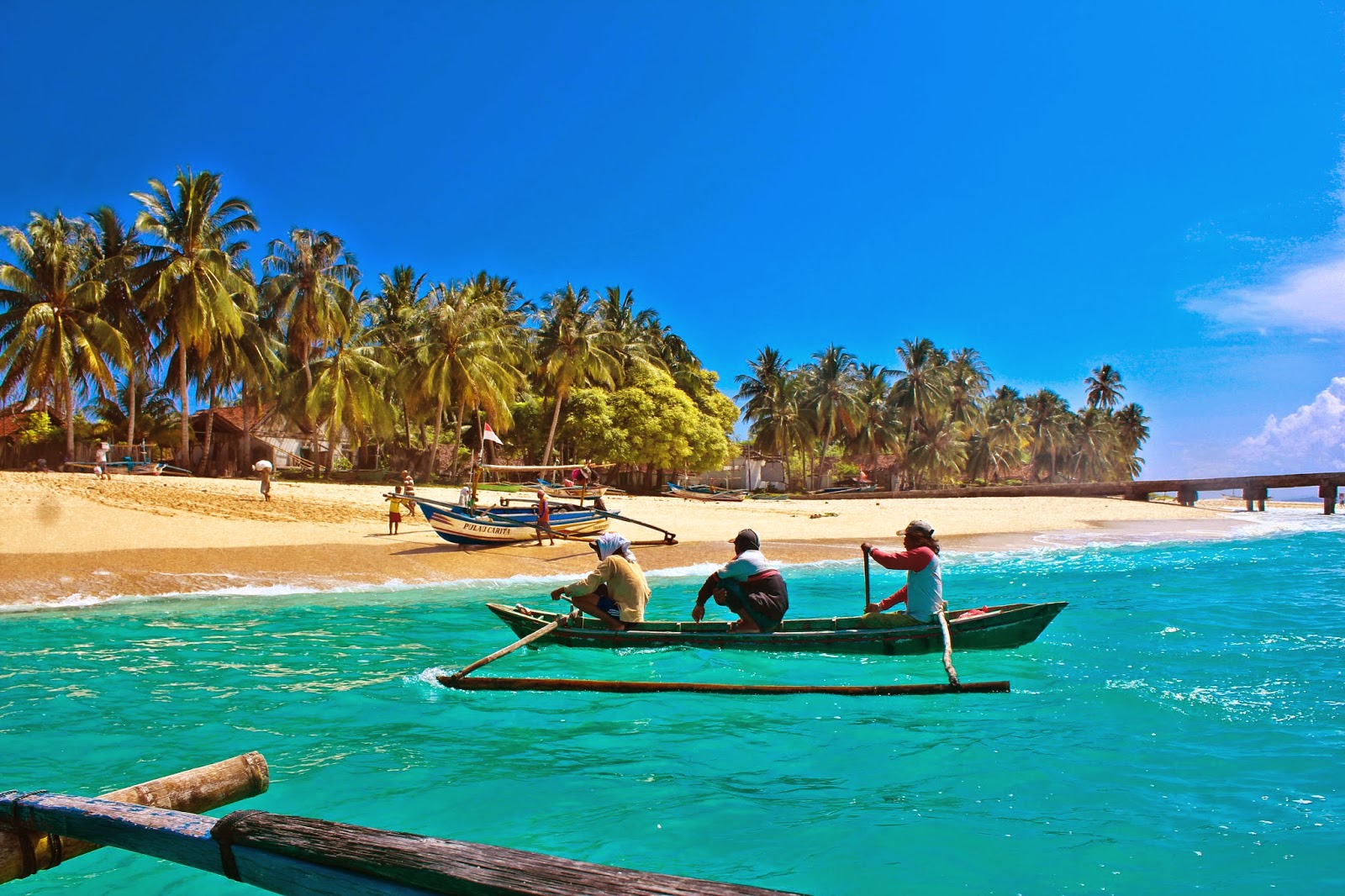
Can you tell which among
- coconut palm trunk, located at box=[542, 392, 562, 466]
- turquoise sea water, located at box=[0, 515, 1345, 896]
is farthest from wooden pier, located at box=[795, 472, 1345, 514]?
turquoise sea water, located at box=[0, 515, 1345, 896]

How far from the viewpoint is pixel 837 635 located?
957cm

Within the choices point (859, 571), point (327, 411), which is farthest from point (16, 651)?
point (327, 411)

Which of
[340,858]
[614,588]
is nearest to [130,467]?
[614,588]

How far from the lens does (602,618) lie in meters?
10.2

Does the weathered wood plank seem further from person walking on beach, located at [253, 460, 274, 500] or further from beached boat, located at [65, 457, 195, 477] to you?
beached boat, located at [65, 457, 195, 477]

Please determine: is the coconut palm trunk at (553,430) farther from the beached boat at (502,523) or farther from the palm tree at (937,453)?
the palm tree at (937,453)

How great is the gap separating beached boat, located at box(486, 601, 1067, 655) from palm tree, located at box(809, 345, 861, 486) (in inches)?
2058

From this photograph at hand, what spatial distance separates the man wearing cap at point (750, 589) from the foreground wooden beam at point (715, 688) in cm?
142

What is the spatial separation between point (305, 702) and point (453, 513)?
12400 mm

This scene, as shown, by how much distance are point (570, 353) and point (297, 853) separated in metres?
44.2

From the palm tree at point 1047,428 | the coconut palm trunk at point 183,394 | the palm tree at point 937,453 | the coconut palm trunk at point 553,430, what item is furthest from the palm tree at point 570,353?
the palm tree at point 1047,428

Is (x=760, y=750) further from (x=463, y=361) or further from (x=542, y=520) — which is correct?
(x=463, y=361)

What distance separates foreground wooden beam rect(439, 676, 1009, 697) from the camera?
7656 mm

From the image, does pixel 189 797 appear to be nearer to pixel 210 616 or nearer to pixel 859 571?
pixel 210 616
